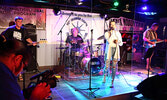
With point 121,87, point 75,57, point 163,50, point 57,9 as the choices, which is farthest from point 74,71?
point 163,50

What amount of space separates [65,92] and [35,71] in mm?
2528

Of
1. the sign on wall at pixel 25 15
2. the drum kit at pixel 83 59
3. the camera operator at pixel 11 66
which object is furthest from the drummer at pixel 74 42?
the camera operator at pixel 11 66

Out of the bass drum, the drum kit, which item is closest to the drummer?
the drum kit

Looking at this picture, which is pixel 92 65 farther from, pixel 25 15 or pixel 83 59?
pixel 25 15

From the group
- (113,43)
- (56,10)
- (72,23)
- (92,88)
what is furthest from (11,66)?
(72,23)

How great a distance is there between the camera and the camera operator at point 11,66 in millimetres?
763

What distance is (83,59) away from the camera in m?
5.73

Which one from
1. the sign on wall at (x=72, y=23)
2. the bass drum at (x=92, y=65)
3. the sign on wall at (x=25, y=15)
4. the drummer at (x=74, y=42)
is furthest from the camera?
the sign on wall at (x=72, y=23)

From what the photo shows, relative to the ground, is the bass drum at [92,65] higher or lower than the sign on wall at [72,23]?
lower

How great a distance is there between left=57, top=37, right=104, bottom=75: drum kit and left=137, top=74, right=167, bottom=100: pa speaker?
265 centimetres

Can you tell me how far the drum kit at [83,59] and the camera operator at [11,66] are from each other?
443cm

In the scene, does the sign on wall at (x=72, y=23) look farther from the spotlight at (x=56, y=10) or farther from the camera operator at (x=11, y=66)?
the camera operator at (x=11, y=66)

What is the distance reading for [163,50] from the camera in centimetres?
759

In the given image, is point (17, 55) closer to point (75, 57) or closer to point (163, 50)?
point (75, 57)
